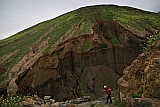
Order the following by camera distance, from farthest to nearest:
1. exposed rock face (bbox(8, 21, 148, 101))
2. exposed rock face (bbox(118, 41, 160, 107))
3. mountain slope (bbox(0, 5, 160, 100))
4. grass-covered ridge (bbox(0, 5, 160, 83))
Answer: grass-covered ridge (bbox(0, 5, 160, 83)) → mountain slope (bbox(0, 5, 160, 100)) → exposed rock face (bbox(8, 21, 148, 101)) → exposed rock face (bbox(118, 41, 160, 107))

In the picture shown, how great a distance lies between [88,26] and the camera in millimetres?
24391

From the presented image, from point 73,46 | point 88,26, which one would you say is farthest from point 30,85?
point 88,26

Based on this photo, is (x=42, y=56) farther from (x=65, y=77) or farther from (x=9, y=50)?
(x=9, y=50)

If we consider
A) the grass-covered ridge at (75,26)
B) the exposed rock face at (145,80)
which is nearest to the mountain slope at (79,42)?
the grass-covered ridge at (75,26)

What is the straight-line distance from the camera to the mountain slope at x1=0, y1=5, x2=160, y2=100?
21.9 metres

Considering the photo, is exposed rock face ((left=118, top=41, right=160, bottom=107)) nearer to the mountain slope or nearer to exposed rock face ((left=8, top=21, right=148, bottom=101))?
exposed rock face ((left=8, top=21, right=148, bottom=101))

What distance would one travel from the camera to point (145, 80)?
32.8 ft

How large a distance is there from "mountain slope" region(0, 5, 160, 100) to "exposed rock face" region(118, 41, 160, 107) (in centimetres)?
1002

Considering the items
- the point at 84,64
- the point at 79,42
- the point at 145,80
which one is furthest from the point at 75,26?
the point at 145,80

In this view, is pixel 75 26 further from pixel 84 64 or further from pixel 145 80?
pixel 145 80

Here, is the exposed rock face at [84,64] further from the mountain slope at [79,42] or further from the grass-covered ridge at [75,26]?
the grass-covered ridge at [75,26]

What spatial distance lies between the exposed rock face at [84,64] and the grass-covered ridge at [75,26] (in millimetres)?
784

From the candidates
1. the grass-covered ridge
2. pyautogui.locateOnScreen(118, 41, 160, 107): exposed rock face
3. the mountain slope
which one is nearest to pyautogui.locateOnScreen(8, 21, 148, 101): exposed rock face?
the mountain slope

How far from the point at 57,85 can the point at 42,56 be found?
10.3 ft
